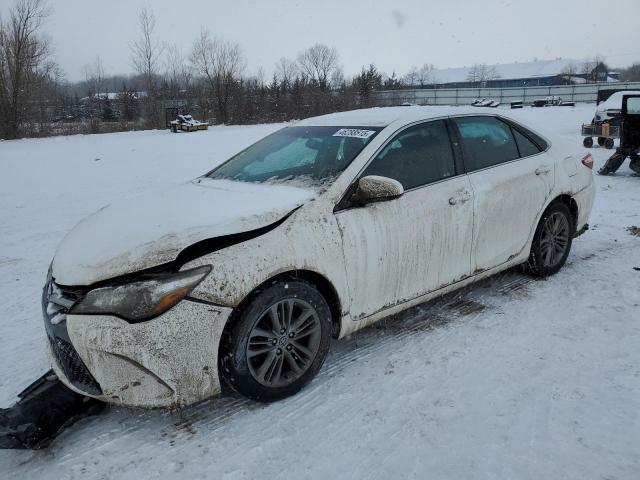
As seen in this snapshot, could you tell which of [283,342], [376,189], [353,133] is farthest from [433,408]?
[353,133]

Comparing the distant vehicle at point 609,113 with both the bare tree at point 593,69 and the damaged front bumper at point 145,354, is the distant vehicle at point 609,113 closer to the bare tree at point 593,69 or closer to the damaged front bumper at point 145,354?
the damaged front bumper at point 145,354

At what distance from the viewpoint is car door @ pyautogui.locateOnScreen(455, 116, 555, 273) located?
377 centimetres

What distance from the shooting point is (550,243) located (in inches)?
177

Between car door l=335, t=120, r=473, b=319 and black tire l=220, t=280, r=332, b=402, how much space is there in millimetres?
297

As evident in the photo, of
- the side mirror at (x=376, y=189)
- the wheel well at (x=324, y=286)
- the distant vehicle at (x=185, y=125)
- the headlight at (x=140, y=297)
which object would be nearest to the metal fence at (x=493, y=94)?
the distant vehicle at (x=185, y=125)

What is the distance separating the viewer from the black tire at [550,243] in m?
4.38

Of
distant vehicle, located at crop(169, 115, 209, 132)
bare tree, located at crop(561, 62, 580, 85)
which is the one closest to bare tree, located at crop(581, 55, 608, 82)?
bare tree, located at crop(561, 62, 580, 85)

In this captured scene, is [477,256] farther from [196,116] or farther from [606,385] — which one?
[196,116]

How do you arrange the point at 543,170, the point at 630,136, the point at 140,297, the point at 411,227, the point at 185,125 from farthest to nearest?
the point at 185,125 → the point at 630,136 → the point at 543,170 → the point at 411,227 → the point at 140,297

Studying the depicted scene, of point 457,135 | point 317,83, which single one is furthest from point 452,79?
point 457,135

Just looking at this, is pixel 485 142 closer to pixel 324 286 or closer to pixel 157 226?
pixel 324 286

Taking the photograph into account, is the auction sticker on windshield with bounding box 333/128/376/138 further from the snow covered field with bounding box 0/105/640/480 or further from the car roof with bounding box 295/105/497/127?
the snow covered field with bounding box 0/105/640/480

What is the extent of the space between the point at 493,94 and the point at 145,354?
72.6 meters

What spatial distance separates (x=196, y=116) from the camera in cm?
4666
